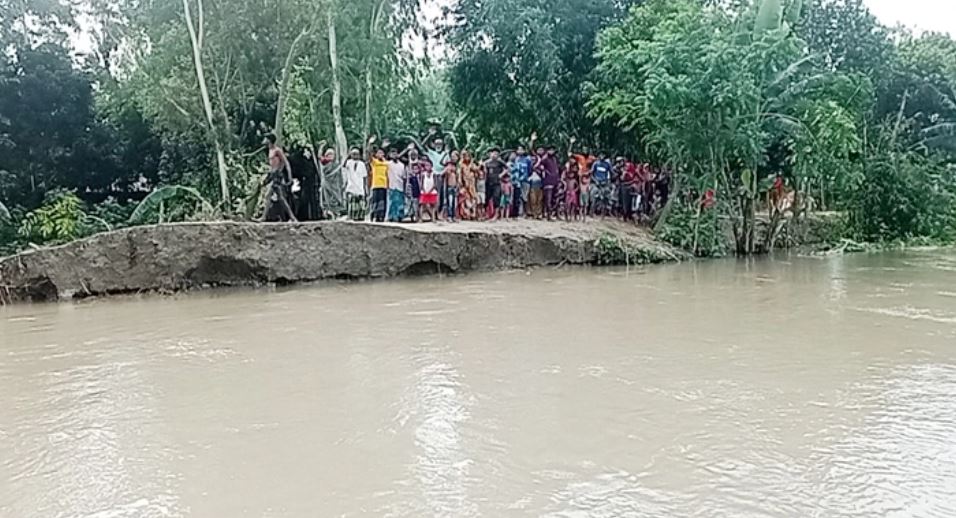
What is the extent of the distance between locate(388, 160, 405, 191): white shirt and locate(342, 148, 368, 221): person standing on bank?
0.61 metres

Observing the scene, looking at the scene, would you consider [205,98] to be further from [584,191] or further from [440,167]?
[584,191]

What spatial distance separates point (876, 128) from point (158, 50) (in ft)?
54.4

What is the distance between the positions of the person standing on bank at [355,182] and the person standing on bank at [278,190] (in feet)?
5.02

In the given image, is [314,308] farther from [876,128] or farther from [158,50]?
[876,128]

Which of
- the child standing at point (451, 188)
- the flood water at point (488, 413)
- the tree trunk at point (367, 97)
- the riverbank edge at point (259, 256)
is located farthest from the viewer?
the tree trunk at point (367, 97)

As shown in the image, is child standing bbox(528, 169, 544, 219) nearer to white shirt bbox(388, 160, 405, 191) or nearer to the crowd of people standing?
the crowd of people standing

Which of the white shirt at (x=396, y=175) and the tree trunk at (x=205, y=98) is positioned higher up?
the tree trunk at (x=205, y=98)

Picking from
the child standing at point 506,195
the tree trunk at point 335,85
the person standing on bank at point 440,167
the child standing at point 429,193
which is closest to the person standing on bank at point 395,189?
the child standing at point 429,193

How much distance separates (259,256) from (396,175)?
3014 millimetres

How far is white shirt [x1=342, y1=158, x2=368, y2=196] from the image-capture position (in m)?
13.8

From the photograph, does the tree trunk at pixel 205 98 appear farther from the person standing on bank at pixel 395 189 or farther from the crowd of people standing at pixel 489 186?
the person standing on bank at pixel 395 189

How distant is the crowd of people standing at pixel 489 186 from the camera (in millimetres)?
13711

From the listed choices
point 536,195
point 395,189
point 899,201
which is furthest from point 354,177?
point 899,201

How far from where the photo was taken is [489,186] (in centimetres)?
1503
